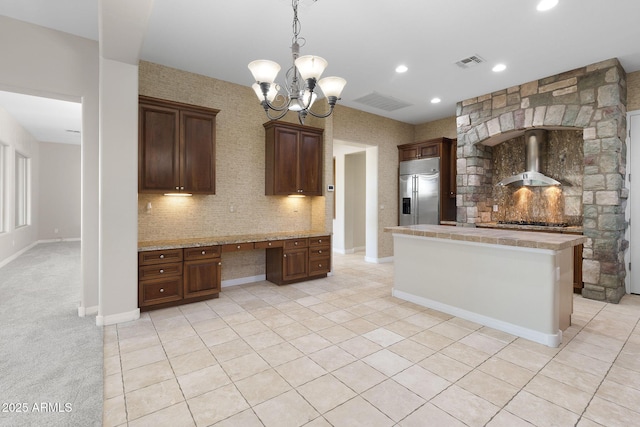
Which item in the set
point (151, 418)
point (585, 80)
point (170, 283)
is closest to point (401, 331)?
point (151, 418)

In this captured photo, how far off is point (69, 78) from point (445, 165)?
6.20m

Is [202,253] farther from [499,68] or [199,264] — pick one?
[499,68]

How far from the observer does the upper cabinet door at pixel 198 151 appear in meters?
4.07

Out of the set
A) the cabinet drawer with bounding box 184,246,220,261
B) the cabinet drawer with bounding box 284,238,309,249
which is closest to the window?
the cabinet drawer with bounding box 184,246,220,261

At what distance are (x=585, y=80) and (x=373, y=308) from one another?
14.1ft

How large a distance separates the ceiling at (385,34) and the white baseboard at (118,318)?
3114mm

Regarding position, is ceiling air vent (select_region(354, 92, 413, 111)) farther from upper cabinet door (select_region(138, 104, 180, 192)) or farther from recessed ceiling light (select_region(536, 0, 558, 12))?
upper cabinet door (select_region(138, 104, 180, 192))

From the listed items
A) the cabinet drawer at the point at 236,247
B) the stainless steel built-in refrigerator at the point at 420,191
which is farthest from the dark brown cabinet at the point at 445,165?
the cabinet drawer at the point at 236,247

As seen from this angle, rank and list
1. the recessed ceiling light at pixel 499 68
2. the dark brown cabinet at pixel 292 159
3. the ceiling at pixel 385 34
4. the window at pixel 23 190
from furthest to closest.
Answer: the window at pixel 23 190
the dark brown cabinet at pixel 292 159
the recessed ceiling light at pixel 499 68
the ceiling at pixel 385 34

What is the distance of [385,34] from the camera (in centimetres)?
346

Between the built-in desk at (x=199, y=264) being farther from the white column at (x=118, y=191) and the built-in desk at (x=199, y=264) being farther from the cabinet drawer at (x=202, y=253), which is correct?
the white column at (x=118, y=191)

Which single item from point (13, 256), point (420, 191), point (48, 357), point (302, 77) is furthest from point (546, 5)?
point (13, 256)

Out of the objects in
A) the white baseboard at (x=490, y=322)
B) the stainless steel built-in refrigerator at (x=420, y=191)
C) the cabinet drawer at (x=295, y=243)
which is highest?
the stainless steel built-in refrigerator at (x=420, y=191)

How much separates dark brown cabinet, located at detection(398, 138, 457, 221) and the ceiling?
1.80m
